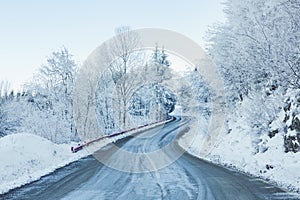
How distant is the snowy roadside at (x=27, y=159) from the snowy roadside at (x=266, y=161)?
8.29m

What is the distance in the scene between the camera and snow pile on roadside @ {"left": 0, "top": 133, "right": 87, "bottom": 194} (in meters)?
12.0

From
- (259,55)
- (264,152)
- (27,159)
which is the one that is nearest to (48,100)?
(27,159)

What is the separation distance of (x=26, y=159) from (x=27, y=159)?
0.08m

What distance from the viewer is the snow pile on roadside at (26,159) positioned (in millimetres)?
12016

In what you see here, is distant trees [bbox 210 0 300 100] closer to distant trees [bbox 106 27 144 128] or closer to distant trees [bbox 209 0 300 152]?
distant trees [bbox 209 0 300 152]

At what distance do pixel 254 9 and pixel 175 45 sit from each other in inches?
566

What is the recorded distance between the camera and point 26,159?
14984 millimetres

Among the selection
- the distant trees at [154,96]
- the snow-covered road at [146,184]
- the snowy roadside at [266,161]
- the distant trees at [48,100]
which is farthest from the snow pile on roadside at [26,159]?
the distant trees at [154,96]

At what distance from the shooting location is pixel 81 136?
126ft

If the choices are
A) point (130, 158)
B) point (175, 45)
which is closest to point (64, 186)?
point (130, 158)

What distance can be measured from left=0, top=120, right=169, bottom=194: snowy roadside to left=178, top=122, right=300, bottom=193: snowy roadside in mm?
8291

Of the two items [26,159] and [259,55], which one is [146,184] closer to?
[26,159]

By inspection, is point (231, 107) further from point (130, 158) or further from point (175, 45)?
point (130, 158)

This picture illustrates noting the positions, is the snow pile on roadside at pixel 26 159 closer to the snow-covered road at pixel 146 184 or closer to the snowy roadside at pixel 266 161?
the snow-covered road at pixel 146 184
